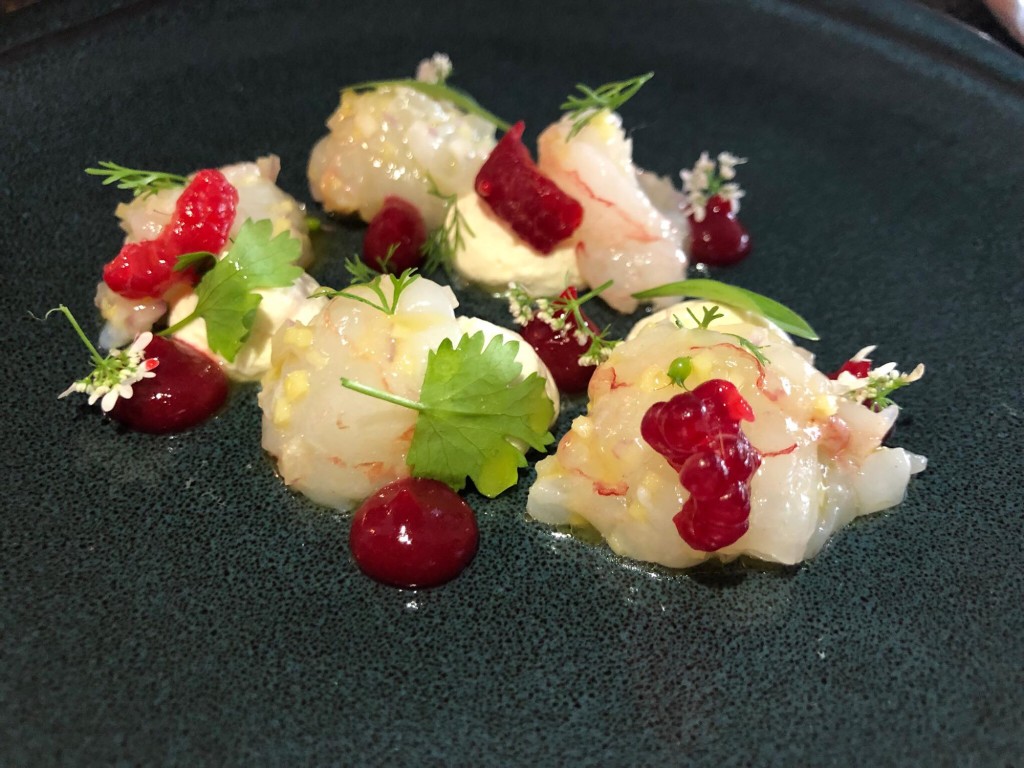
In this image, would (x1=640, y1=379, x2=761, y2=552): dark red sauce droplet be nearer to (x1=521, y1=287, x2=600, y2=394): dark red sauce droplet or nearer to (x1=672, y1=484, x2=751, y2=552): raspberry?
(x1=672, y1=484, x2=751, y2=552): raspberry

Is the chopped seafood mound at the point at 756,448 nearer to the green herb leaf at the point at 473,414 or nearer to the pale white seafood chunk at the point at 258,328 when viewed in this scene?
the green herb leaf at the point at 473,414

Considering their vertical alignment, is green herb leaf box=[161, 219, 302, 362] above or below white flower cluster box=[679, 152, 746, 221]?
below

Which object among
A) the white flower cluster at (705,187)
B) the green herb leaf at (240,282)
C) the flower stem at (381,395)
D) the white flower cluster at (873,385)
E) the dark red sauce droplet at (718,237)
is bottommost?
the green herb leaf at (240,282)

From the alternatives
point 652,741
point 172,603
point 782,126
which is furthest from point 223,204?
point 782,126

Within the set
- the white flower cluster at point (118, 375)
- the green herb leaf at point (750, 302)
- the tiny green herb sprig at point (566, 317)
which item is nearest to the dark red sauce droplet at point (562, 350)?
the tiny green herb sprig at point (566, 317)

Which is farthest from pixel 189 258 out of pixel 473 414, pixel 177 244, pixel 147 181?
pixel 473 414

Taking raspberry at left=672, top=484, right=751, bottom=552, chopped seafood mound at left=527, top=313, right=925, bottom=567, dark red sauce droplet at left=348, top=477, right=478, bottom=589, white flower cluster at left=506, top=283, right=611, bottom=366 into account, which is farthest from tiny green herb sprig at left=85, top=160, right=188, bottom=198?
raspberry at left=672, top=484, right=751, bottom=552

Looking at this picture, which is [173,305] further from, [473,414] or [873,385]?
[873,385]
